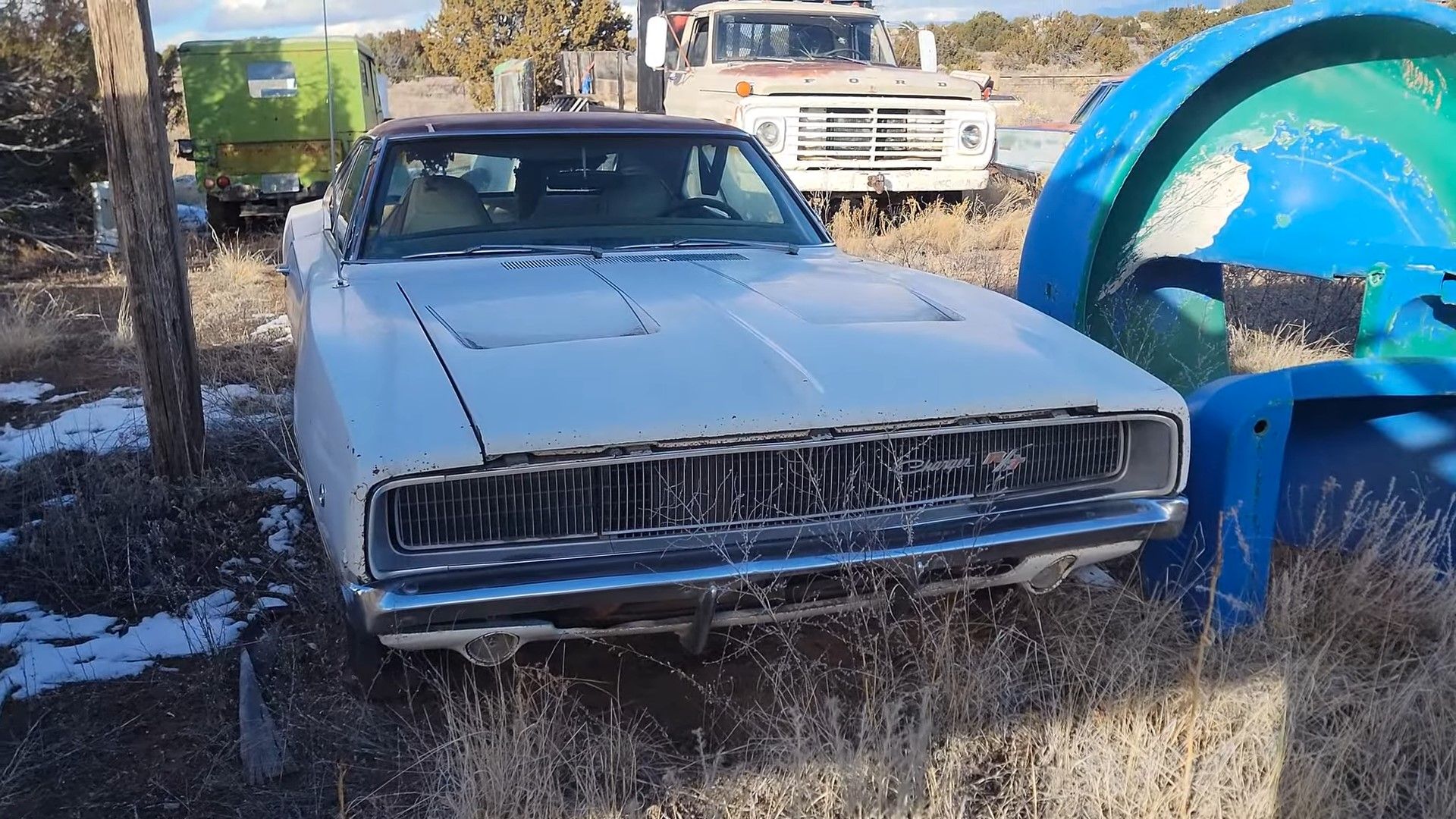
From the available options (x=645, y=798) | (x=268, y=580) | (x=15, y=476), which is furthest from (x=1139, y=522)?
(x=15, y=476)

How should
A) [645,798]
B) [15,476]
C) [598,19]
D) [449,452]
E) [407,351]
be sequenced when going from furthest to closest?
[598,19] < [15,476] < [407,351] < [645,798] < [449,452]

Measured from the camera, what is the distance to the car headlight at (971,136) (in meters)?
10.1

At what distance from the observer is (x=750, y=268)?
3604 mm

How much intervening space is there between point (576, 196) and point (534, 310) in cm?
115

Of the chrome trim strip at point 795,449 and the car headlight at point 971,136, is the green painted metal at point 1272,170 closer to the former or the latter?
the chrome trim strip at point 795,449

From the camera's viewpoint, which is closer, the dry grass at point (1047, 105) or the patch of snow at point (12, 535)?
the patch of snow at point (12, 535)

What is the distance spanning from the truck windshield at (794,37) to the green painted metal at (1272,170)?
6.55 metres

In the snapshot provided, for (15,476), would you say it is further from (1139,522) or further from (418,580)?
(1139,522)

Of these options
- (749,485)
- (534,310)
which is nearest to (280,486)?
(534,310)

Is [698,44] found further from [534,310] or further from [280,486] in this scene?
[534,310]

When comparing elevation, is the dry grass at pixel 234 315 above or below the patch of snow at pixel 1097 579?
below

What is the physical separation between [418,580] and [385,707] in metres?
0.71

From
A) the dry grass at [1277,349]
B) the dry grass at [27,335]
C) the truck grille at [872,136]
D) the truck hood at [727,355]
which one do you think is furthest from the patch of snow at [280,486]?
the truck grille at [872,136]

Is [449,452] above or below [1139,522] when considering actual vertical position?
above
